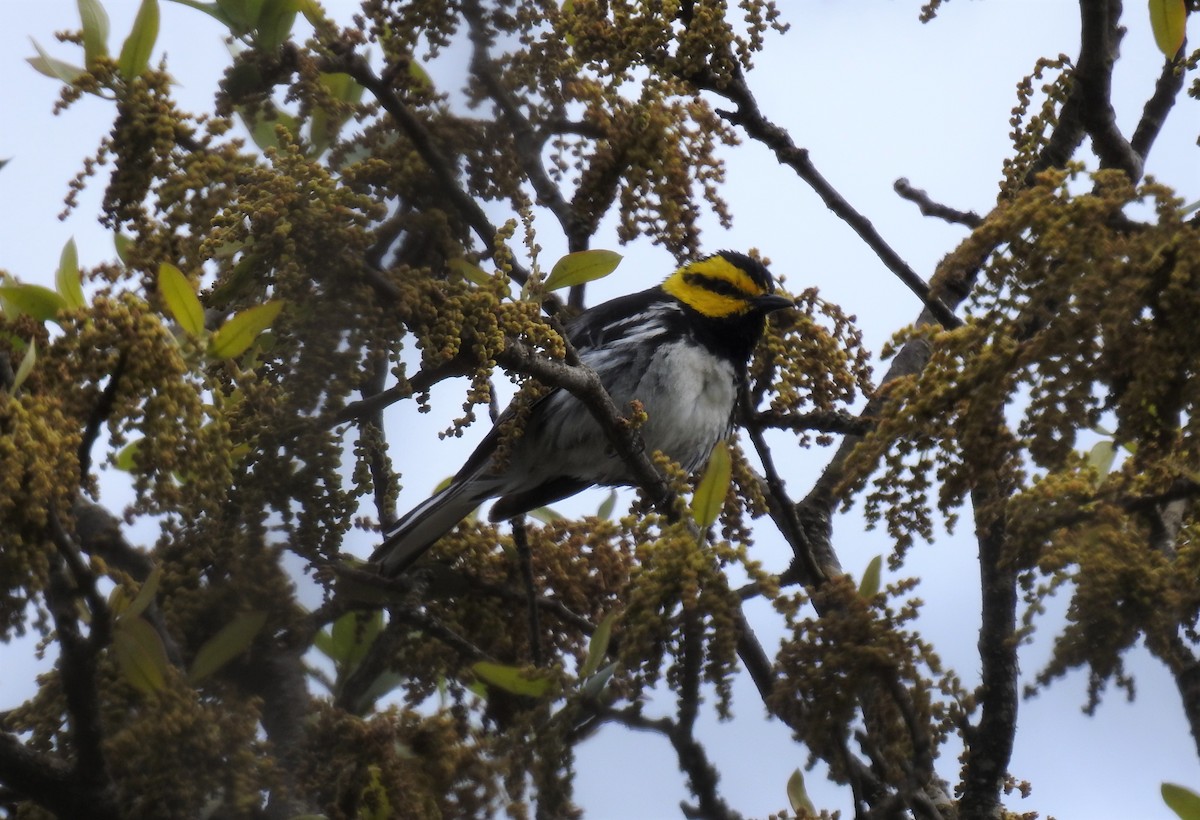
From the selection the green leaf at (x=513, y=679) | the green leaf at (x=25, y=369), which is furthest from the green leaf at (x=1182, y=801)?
the green leaf at (x=25, y=369)

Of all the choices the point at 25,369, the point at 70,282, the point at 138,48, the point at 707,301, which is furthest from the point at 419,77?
the point at 707,301

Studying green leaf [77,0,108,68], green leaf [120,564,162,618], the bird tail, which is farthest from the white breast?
green leaf [120,564,162,618]

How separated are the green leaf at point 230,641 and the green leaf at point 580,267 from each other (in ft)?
2.85

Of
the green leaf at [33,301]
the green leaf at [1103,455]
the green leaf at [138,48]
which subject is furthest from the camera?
the green leaf at [1103,455]

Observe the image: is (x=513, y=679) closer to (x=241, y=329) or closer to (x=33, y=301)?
(x=241, y=329)

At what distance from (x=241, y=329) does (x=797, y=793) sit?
129 centimetres

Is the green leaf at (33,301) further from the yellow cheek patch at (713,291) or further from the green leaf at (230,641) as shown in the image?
the yellow cheek patch at (713,291)

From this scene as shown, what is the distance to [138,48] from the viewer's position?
215 cm

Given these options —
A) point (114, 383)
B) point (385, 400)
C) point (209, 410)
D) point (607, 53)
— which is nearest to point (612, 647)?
point (385, 400)

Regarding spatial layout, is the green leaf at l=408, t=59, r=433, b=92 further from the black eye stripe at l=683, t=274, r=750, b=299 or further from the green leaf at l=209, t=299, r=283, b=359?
the black eye stripe at l=683, t=274, r=750, b=299

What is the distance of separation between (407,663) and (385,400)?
0.53 metres

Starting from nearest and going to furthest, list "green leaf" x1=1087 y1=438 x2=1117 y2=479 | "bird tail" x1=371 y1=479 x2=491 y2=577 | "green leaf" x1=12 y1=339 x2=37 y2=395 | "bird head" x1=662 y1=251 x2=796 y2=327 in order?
"green leaf" x1=12 y1=339 x2=37 y2=395 < "bird tail" x1=371 y1=479 x2=491 y2=577 < "green leaf" x1=1087 y1=438 x2=1117 y2=479 < "bird head" x1=662 y1=251 x2=796 y2=327

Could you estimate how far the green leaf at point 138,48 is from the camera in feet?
7.05

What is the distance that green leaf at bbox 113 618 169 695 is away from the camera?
1.65 m
